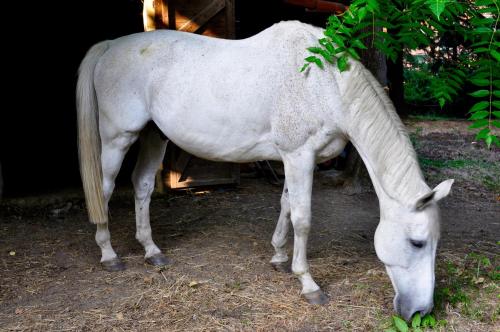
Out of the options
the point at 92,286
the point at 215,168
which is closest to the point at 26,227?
the point at 92,286

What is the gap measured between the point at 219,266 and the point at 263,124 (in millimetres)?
1240

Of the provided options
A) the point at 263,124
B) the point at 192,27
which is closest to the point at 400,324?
the point at 263,124

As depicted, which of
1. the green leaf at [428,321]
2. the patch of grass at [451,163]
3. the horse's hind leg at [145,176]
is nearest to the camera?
the green leaf at [428,321]

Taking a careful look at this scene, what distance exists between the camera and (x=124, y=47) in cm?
397

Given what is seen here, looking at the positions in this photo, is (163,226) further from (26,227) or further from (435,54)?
(435,54)

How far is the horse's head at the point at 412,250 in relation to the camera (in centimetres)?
287

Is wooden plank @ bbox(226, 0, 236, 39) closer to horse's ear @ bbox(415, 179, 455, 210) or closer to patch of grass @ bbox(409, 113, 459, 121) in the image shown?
horse's ear @ bbox(415, 179, 455, 210)

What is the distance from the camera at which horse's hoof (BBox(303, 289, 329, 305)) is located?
136 inches

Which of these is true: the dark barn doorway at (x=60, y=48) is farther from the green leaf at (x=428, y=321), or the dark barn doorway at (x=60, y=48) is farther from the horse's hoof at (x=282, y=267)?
the green leaf at (x=428, y=321)

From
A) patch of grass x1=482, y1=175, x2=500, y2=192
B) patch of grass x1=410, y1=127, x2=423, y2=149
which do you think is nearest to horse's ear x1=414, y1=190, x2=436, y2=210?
patch of grass x1=482, y1=175, x2=500, y2=192

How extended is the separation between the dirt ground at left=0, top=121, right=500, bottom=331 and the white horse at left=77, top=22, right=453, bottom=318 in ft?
0.85

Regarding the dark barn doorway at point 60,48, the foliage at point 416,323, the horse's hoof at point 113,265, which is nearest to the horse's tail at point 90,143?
the horse's hoof at point 113,265

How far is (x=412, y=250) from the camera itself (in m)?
2.92

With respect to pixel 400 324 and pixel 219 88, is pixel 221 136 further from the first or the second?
pixel 400 324
